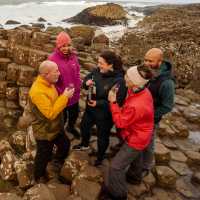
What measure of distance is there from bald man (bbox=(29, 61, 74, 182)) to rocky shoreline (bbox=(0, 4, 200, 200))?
17.6 inches

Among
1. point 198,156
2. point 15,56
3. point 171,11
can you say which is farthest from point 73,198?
point 171,11

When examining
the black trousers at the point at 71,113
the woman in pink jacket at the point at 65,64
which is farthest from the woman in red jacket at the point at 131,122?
the black trousers at the point at 71,113

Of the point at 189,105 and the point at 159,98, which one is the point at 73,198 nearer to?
the point at 159,98

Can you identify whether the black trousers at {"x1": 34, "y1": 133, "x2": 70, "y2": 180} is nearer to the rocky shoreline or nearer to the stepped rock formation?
the rocky shoreline

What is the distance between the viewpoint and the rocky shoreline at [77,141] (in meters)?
5.39

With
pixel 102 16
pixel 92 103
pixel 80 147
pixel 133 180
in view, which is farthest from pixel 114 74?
pixel 102 16

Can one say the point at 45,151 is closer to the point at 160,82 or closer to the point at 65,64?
the point at 65,64

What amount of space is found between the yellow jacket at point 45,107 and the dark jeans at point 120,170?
3.40 ft

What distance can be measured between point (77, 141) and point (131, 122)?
228cm

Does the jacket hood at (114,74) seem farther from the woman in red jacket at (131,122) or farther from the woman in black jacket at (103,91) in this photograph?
the woman in red jacket at (131,122)

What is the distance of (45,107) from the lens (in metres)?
4.78

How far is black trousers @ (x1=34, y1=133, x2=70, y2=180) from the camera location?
525cm

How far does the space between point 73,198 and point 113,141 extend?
2053 mm

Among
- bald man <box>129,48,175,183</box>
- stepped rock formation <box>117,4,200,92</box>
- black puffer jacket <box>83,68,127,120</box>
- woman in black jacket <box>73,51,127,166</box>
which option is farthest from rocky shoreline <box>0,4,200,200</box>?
bald man <box>129,48,175,183</box>
